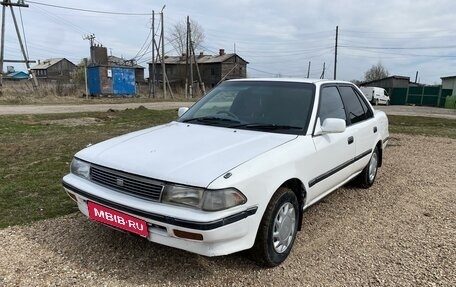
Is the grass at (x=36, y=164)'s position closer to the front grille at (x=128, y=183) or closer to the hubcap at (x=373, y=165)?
the front grille at (x=128, y=183)

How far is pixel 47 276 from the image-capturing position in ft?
9.18

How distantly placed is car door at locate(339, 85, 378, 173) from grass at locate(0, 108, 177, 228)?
331 centimetres

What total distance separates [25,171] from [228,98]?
3633 mm

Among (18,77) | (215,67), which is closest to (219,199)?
(215,67)

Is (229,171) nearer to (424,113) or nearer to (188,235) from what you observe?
(188,235)

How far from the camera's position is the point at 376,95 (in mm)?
39531

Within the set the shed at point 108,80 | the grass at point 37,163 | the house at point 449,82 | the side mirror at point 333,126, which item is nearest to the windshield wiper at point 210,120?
the side mirror at point 333,126

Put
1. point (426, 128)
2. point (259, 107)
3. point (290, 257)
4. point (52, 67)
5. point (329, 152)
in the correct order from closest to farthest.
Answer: point (290, 257) < point (329, 152) < point (259, 107) < point (426, 128) < point (52, 67)

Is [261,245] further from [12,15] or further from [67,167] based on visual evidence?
[12,15]

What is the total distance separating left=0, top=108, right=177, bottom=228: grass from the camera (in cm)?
417

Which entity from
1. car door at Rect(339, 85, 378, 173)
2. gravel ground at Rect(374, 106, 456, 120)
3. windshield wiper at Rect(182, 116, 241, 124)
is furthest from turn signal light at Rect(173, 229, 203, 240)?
gravel ground at Rect(374, 106, 456, 120)

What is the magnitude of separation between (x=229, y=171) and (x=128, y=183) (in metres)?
0.76

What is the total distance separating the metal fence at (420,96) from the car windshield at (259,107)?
A: 39.7 meters

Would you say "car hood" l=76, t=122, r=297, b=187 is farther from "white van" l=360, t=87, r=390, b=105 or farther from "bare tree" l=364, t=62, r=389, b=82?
"bare tree" l=364, t=62, r=389, b=82
